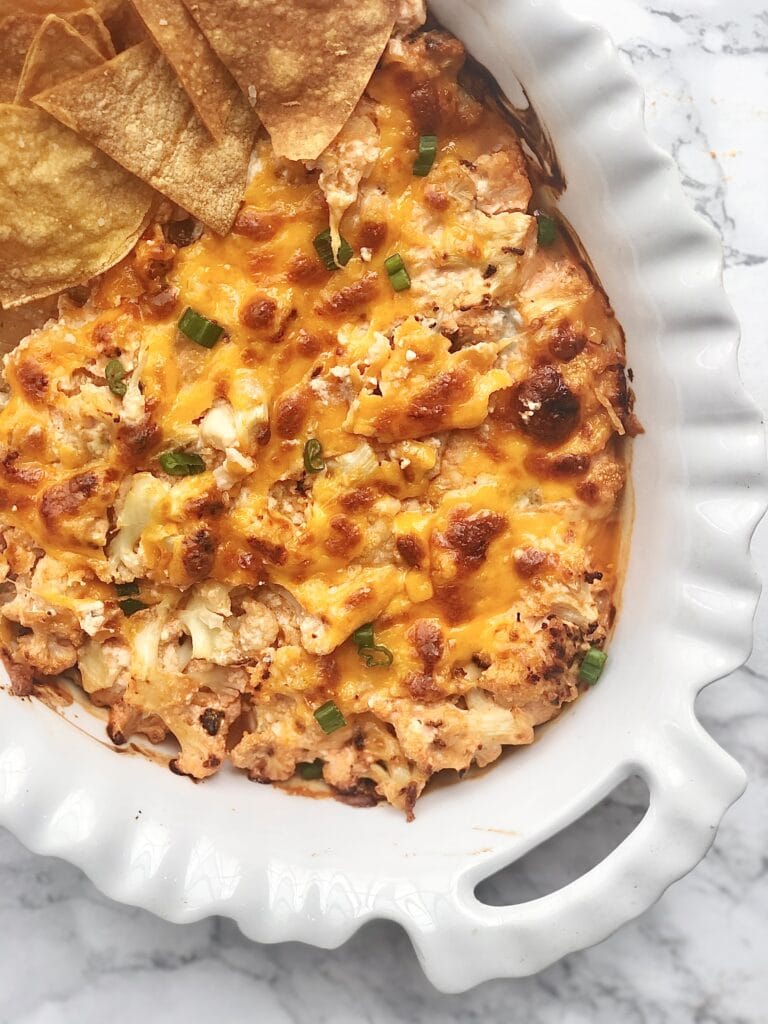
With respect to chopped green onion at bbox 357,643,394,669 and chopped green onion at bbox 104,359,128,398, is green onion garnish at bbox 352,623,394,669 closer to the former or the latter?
chopped green onion at bbox 357,643,394,669

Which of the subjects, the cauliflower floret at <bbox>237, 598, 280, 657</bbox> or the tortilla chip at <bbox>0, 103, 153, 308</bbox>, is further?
the cauliflower floret at <bbox>237, 598, 280, 657</bbox>

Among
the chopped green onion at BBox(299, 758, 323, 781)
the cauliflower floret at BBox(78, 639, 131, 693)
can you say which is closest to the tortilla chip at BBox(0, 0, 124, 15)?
the cauliflower floret at BBox(78, 639, 131, 693)

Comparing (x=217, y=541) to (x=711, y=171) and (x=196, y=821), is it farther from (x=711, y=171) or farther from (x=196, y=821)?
(x=711, y=171)

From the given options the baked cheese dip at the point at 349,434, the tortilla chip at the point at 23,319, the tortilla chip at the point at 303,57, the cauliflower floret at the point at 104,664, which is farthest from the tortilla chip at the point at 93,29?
the cauliflower floret at the point at 104,664

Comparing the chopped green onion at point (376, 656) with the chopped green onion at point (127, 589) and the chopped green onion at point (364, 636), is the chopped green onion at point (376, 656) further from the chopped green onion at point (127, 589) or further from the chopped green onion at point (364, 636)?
the chopped green onion at point (127, 589)

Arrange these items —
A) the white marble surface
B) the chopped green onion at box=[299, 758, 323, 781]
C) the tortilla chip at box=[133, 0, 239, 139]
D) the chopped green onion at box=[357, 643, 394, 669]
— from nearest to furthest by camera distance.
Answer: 1. the tortilla chip at box=[133, 0, 239, 139]
2. the chopped green onion at box=[357, 643, 394, 669]
3. the chopped green onion at box=[299, 758, 323, 781]
4. the white marble surface

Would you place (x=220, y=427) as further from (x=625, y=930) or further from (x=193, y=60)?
(x=625, y=930)

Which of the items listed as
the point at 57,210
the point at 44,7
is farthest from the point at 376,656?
the point at 44,7
